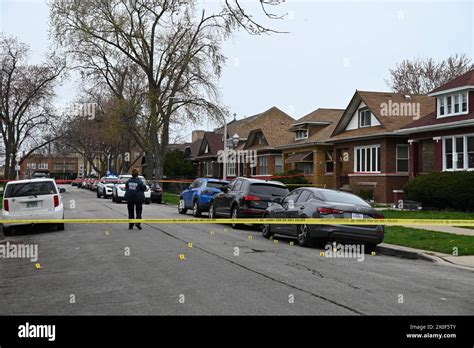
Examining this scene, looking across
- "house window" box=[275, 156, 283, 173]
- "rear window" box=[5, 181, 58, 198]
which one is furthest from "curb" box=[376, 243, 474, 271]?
"house window" box=[275, 156, 283, 173]

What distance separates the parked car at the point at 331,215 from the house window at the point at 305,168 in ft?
96.1

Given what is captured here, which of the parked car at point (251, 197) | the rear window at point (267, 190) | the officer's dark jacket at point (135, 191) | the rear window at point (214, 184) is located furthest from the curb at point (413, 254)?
the rear window at point (214, 184)

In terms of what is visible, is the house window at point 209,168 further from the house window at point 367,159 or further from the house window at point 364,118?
the house window at point 367,159

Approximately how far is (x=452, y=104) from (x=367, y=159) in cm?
751

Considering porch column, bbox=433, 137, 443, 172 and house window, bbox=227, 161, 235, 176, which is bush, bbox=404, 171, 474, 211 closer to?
porch column, bbox=433, 137, 443, 172

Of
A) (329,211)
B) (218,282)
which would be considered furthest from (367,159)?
(218,282)

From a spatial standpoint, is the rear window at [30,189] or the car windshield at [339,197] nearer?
the car windshield at [339,197]

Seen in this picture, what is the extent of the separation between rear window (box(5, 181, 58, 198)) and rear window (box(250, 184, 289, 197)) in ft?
20.3

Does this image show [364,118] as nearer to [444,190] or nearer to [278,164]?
[444,190]

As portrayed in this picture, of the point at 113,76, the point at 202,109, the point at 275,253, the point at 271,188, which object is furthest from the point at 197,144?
the point at 275,253

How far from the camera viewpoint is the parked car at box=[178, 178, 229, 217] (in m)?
23.2

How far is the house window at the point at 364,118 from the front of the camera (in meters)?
36.2

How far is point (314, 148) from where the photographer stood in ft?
138
